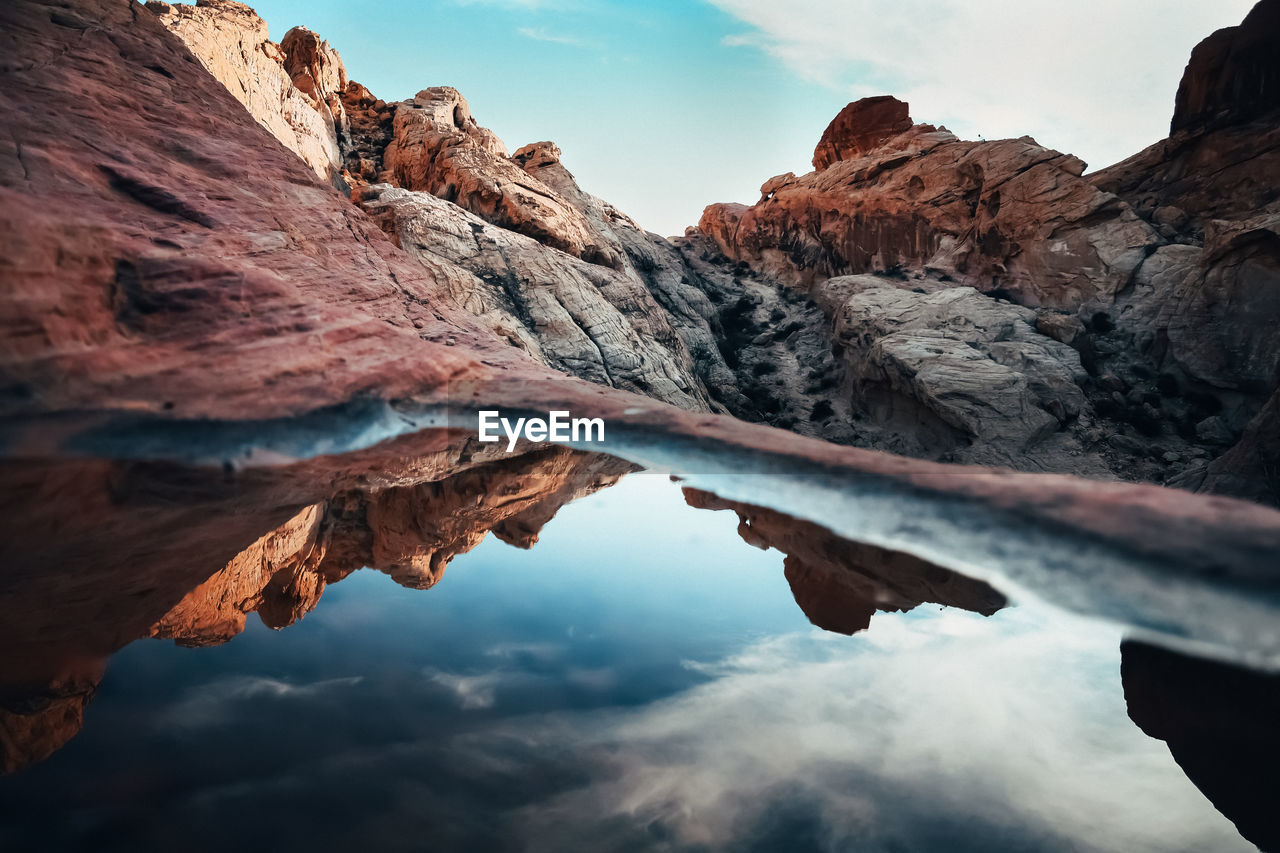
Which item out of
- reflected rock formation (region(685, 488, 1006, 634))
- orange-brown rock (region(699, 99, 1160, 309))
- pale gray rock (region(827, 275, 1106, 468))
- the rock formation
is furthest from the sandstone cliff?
orange-brown rock (region(699, 99, 1160, 309))

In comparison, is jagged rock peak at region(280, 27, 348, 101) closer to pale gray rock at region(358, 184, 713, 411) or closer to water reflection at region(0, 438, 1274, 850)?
pale gray rock at region(358, 184, 713, 411)

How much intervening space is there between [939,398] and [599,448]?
1824 centimetres

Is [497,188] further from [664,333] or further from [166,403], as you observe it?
[166,403]

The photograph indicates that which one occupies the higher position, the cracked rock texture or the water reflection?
the cracked rock texture

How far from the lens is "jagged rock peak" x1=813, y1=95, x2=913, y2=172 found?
158 feet

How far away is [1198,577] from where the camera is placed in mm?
4195

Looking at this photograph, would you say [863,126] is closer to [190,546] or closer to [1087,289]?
[1087,289]

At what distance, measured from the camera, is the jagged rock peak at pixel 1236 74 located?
→ 25.8 meters

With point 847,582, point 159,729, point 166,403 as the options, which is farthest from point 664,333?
point 159,729

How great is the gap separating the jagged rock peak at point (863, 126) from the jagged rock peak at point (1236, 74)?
69.8ft

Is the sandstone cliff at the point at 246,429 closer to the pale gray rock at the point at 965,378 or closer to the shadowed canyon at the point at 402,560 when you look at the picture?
the shadowed canyon at the point at 402,560

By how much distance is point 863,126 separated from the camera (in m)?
49.4

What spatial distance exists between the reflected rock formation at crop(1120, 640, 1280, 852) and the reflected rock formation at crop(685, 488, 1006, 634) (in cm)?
89

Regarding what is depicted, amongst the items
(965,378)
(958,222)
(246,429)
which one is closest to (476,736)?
(246,429)
